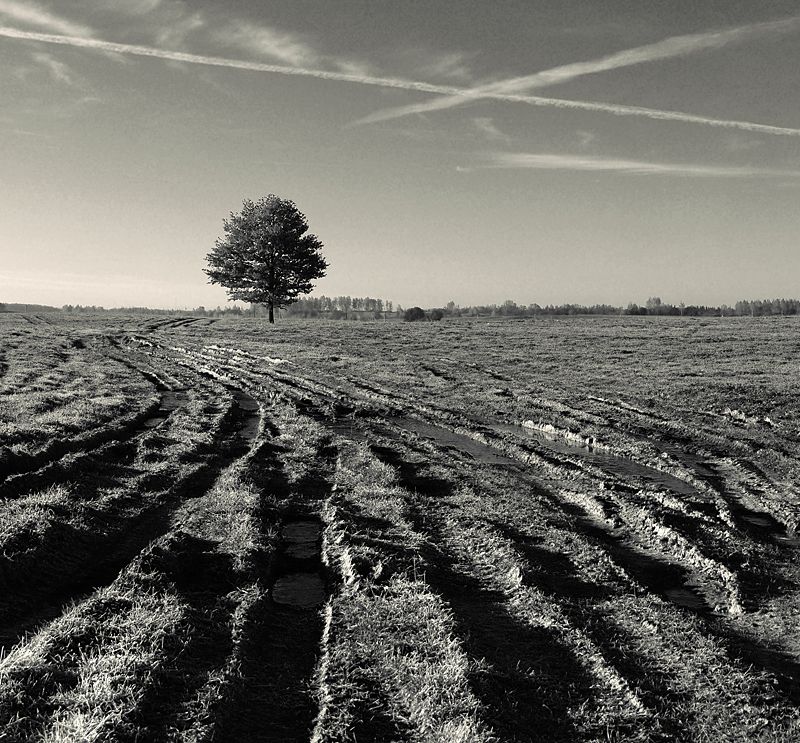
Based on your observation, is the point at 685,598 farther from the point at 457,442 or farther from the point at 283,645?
the point at 457,442

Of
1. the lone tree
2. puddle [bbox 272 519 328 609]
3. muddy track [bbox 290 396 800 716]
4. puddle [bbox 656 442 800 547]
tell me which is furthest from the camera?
the lone tree

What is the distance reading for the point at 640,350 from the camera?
31922 mm

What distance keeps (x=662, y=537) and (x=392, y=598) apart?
4036 millimetres

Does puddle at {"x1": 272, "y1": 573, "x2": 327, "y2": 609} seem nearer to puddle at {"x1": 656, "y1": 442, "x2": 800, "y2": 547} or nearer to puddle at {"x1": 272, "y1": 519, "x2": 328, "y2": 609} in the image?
puddle at {"x1": 272, "y1": 519, "x2": 328, "y2": 609}

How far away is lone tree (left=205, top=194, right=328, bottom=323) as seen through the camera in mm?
54812

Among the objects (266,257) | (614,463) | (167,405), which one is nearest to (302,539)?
(614,463)

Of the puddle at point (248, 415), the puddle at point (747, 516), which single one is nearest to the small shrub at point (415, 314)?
the puddle at point (248, 415)

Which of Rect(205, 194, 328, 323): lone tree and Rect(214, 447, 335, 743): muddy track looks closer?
Rect(214, 447, 335, 743): muddy track

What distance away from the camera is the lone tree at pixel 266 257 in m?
54.8

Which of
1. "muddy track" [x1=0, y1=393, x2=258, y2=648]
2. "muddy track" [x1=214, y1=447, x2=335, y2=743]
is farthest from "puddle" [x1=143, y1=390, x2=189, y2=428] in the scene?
"muddy track" [x1=214, y1=447, x2=335, y2=743]

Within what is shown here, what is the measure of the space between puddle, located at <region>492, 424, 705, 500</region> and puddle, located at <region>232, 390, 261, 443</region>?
6.02 metres

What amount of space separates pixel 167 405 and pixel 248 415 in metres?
3.08

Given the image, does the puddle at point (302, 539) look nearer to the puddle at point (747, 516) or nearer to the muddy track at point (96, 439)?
the muddy track at point (96, 439)

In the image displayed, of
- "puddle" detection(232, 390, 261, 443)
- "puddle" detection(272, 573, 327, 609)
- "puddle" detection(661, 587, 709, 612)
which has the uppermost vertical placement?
"puddle" detection(232, 390, 261, 443)
